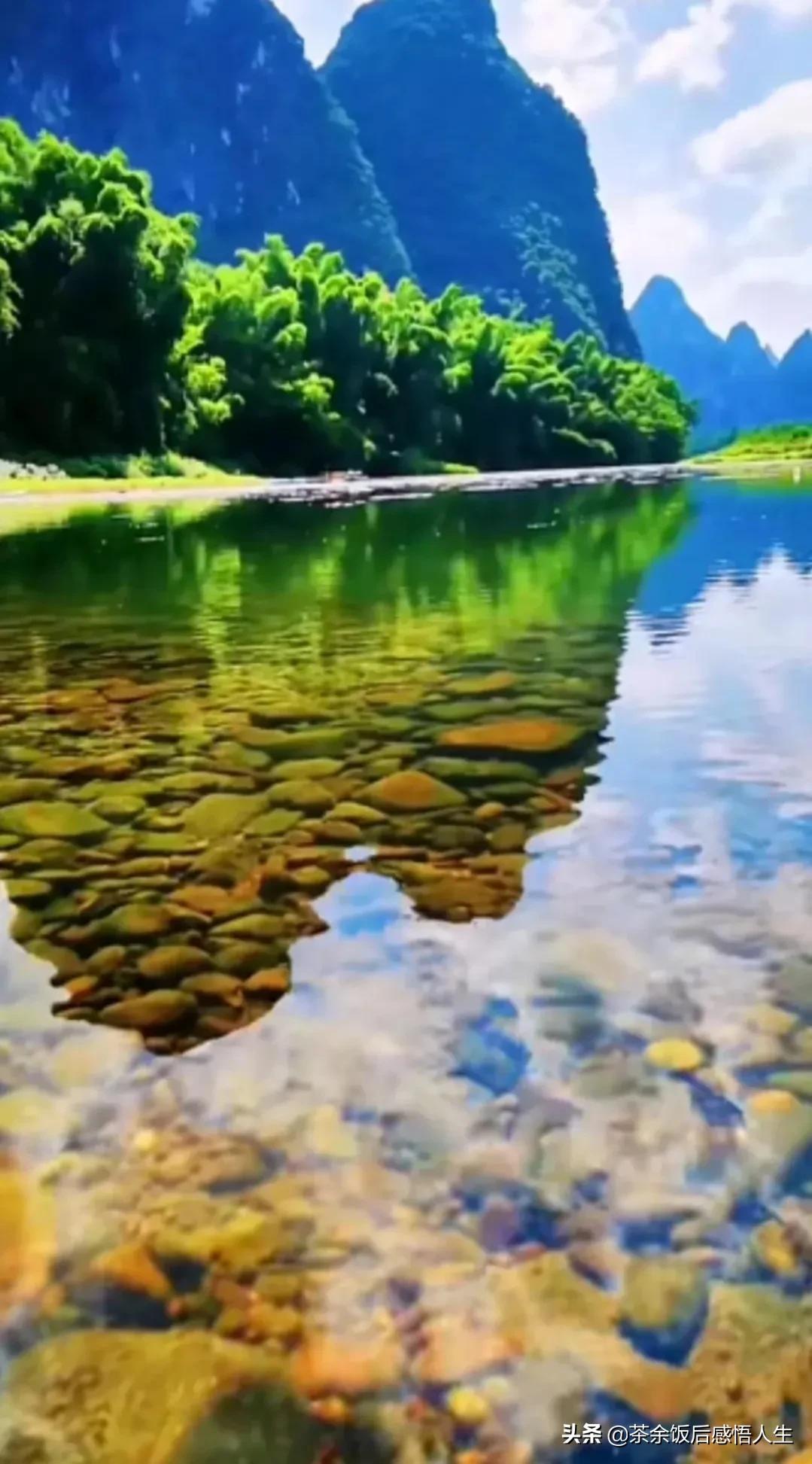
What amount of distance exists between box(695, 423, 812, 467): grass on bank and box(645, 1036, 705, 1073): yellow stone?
119925mm

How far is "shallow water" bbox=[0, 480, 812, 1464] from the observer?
2838mm

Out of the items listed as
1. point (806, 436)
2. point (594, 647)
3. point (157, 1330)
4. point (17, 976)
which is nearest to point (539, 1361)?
point (157, 1330)

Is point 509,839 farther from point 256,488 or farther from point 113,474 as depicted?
point 256,488

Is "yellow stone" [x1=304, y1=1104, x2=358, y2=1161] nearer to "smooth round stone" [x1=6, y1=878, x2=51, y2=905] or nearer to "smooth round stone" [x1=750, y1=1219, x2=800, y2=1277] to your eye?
"smooth round stone" [x1=750, y1=1219, x2=800, y2=1277]

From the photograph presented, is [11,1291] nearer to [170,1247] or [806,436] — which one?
[170,1247]

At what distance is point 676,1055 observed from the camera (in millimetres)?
4203

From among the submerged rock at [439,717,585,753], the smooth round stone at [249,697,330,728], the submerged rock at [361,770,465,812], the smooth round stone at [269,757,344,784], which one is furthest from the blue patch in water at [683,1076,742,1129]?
the smooth round stone at [249,697,330,728]

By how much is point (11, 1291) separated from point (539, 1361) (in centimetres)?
130

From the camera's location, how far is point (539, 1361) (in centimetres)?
289

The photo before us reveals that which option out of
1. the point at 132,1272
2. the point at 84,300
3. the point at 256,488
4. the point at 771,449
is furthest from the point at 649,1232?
the point at 771,449

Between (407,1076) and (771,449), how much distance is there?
487 feet

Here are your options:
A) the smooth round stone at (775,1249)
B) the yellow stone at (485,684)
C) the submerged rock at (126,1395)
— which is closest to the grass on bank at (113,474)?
the yellow stone at (485,684)

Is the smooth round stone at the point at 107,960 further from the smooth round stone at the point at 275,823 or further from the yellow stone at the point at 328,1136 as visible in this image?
the smooth round stone at the point at 275,823

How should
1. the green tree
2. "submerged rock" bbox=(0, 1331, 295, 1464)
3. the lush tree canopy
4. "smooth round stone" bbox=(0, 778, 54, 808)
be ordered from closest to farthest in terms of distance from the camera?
"submerged rock" bbox=(0, 1331, 295, 1464)
"smooth round stone" bbox=(0, 778, 54, 808)
the green tree
the lush tree canopy
